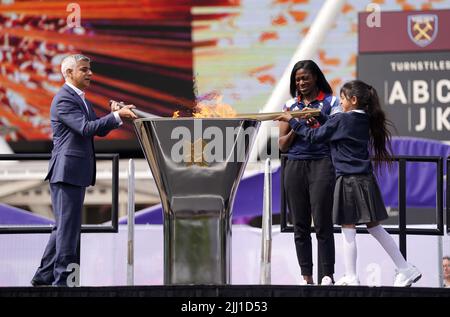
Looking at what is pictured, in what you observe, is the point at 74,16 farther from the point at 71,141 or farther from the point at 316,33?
the point at 71,141

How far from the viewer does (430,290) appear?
4.72 meters

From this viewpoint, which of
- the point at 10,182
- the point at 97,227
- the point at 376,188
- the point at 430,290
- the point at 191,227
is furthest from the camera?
the point at 10,182

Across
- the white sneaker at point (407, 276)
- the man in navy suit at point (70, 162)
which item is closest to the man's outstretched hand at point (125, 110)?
the man in navy suit at point (70, 162)

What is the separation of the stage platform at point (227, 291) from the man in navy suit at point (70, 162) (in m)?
1.46

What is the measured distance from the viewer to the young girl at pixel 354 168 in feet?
20.1

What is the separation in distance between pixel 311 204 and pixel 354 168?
46 centimetres

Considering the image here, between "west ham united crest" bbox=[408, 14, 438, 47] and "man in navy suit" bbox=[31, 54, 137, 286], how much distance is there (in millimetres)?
7725

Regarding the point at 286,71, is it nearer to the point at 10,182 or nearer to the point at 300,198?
the point at 10,182

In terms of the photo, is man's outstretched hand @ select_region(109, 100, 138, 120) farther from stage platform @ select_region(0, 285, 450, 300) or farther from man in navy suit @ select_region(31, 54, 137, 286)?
stage platform @ select_region(0, 285, 450, 300)

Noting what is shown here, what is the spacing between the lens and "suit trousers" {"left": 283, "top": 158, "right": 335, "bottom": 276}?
6469 mm

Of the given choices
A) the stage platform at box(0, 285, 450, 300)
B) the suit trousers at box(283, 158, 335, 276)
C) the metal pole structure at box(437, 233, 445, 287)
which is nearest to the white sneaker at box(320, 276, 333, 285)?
the suit trousers at box(283, 158, 335, 276)

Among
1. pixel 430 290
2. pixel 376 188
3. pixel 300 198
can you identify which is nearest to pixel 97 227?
pixel 300 198

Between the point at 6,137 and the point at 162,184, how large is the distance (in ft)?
28.0

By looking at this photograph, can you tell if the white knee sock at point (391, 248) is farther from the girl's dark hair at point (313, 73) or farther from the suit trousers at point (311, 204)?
the girl's dark hair at point (313, 73)
